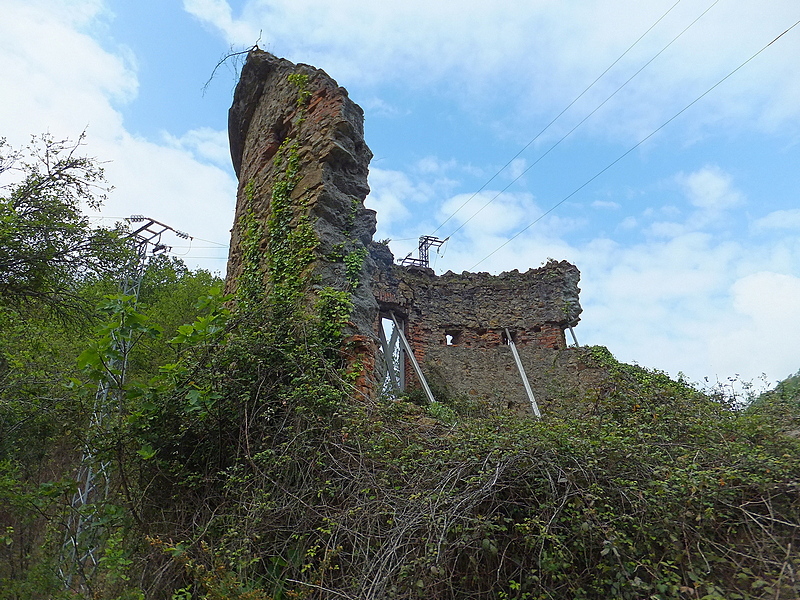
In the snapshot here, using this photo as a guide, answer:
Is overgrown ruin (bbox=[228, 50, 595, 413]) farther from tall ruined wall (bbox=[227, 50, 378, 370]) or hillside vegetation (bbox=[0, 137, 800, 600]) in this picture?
hillside vegetation (bbox=[0, 137, 800, 600])

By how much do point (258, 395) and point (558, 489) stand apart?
203cm

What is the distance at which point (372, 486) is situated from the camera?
9.65ft

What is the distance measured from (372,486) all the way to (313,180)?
2.96m

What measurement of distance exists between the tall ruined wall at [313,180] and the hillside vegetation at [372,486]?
19cm

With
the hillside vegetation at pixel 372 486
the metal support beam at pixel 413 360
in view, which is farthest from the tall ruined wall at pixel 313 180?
the metal support beam at pixel 413 360

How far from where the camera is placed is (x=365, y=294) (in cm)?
455

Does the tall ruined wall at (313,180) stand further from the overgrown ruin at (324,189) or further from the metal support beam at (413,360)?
the metal support beam at (413,360)

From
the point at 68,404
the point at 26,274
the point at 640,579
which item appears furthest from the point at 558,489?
the point at 26,274

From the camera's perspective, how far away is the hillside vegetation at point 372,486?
7.87 ft

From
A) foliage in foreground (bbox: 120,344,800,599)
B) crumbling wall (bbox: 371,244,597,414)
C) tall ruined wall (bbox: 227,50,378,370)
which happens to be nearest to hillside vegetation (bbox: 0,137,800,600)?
foliage in foreground (bbox: 120,344,800,599)

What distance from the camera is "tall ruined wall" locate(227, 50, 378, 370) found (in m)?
4.57

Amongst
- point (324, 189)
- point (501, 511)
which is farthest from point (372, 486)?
point (324, 189)

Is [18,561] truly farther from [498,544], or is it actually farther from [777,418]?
[777,418]

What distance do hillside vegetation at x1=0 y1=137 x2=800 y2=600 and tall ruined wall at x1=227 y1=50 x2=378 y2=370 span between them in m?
0.19
